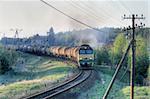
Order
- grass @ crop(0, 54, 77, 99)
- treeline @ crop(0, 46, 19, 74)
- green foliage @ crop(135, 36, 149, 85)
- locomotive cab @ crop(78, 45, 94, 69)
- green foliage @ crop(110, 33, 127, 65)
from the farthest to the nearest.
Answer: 1. green foliage @ crop(110, 33, 127, 65)
2. treeline @ crop(0, 46, 19, 74)
3. green foliage @ crop(135, 36, 149, 85)
4. locomotive cab @ crop(78, 45, 94, 69)
5. grass @ crop(0, 54, 77, 99)

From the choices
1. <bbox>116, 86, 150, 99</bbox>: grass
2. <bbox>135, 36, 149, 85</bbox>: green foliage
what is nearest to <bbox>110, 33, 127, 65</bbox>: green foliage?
<bbox>135, 36, 149, 85</bbox>: green foliage

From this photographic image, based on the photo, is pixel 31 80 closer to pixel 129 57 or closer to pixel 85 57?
pixel 85 57

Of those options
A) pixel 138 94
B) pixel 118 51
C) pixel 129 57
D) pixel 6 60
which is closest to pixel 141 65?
pixel 129 57

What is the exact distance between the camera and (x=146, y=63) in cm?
6359

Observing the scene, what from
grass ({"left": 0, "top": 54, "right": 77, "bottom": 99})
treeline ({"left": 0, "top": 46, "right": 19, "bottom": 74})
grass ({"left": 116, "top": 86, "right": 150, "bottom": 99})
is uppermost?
treeline ({"left": 0, "top": 46, "right": 19, "bottom": 74})

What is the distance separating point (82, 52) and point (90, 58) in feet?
4.39

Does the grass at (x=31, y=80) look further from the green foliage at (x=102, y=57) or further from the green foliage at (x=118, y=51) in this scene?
the green foliage at (x=102, y=57)

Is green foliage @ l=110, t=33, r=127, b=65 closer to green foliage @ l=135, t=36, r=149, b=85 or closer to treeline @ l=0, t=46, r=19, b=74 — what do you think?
green foliage @ l=135, t=36, r=149, b=85

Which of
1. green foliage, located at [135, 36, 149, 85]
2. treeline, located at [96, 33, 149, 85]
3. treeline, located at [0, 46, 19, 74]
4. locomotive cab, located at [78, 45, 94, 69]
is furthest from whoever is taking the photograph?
treeline, located at [0, 46, 19, 74]

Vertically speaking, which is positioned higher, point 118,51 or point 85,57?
point 118,51

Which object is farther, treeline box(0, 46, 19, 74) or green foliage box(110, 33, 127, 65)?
green foliage box(110, 33, 127, 65)

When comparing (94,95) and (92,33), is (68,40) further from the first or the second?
(94,95)

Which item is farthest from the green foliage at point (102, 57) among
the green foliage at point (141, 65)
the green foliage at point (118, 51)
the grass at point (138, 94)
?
the grass at point (138, 94)

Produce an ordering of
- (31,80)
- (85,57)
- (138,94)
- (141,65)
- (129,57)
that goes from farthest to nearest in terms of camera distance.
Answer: (141,65), (129,57), (85,57), (31,80), (138,94)
